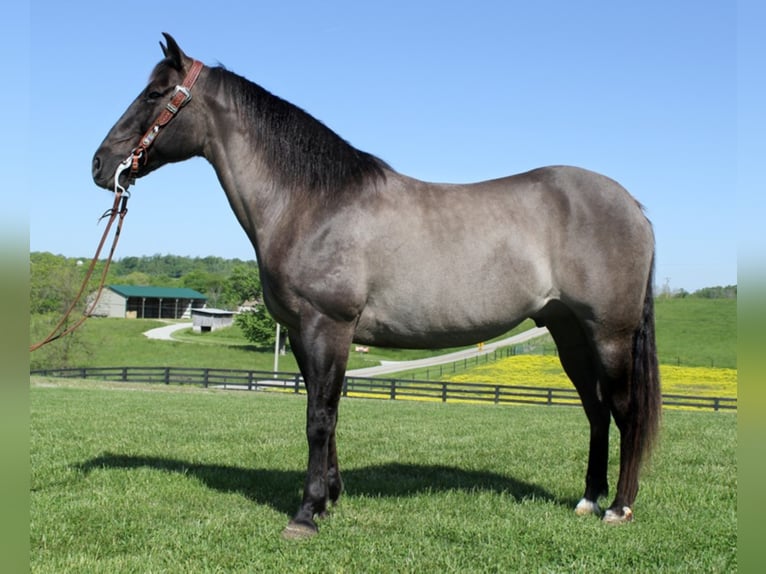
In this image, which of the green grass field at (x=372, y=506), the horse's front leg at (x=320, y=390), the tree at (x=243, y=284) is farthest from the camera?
the tree at (x=243, y=284)

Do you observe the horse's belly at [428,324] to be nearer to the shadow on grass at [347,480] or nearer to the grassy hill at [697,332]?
the shadow on grass at [347,480]

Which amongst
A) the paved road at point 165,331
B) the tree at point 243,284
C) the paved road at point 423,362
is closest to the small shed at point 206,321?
the paved road at point 165,331

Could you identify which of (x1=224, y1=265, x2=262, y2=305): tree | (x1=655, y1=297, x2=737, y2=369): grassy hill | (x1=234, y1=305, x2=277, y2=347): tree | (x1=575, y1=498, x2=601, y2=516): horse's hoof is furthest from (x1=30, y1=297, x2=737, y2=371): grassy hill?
(x1=575, y1=498, x2=601, y2=516): horse's hoof

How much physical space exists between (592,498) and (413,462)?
2488 millimetres

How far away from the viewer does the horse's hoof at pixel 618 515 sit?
4.88 metres

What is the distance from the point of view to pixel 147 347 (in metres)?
53.7

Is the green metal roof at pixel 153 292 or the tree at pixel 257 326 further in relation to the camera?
the green metal roof at pixel 153 292

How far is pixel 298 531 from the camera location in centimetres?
450

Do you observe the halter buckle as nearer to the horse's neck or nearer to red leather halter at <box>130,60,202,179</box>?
red leather halter at <box>130,60,202,179</box>

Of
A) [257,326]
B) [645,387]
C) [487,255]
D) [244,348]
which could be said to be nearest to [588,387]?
[645,387]

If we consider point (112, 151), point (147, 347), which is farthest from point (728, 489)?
point (147, 347)

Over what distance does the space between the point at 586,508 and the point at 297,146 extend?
3715 millimetres

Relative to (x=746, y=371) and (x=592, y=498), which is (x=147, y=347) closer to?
(x=592, y=498)

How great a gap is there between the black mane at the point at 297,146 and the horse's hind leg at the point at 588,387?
200 centimetres
